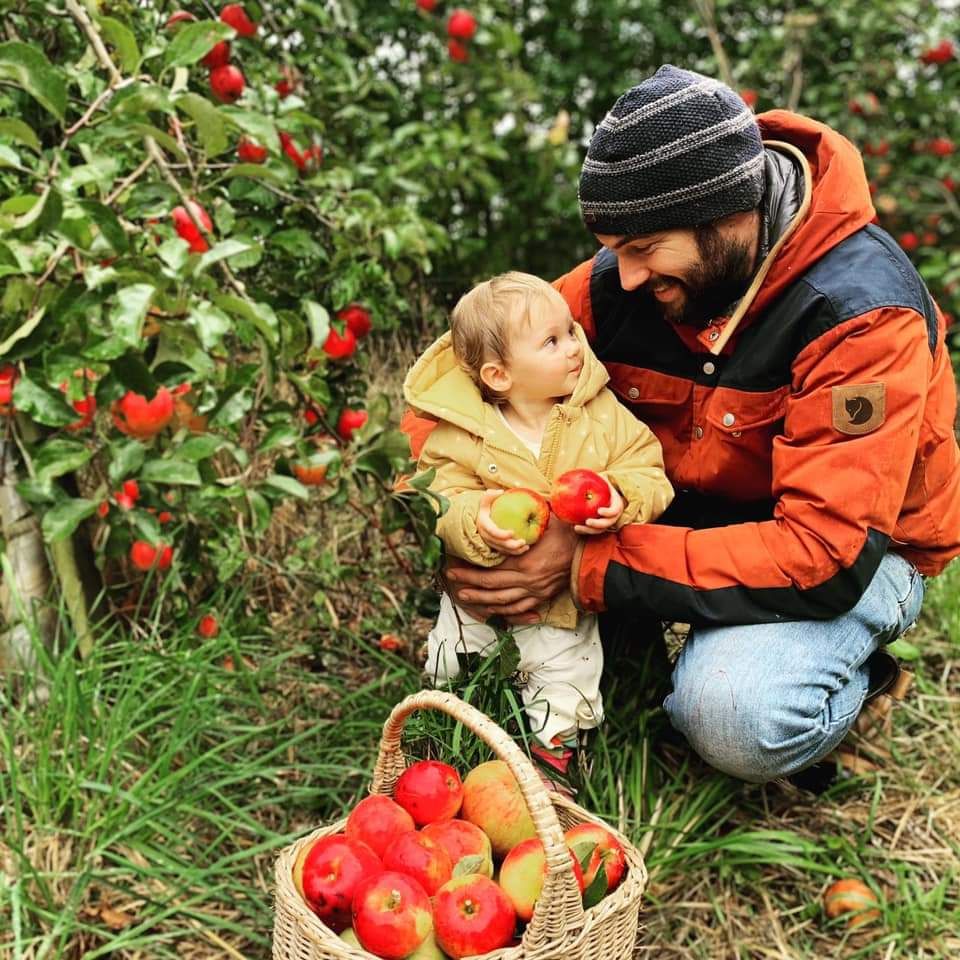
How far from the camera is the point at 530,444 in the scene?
1974 mm

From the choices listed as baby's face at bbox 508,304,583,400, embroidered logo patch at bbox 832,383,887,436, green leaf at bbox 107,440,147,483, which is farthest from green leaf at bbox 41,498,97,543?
embroidered logo patch at bbox 832,383,887,436

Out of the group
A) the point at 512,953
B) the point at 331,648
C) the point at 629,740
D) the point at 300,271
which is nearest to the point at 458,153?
the point at 300,271

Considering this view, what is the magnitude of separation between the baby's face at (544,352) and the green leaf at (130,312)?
0.64 m

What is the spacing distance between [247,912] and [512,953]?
685 millimetres

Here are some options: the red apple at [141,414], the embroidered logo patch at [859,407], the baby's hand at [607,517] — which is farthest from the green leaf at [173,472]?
the embroidered logo patch at [859,407]

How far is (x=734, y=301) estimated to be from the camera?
1886mm

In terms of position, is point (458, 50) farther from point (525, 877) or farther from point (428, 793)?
point (525, 877)

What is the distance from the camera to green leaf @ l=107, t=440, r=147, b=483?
65.4 inches

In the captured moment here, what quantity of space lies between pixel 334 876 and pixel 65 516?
2.34 ft

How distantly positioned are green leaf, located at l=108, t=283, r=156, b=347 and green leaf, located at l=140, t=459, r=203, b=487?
0.24 meters

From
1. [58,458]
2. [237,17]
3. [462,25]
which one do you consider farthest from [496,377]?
[462,25]

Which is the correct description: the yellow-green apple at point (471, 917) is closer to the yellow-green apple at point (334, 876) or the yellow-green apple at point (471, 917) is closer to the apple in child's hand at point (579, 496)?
the yellow-green apple at point (334, 876)

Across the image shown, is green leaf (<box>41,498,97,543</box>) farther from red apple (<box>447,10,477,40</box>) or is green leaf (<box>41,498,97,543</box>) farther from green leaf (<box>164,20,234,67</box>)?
red apple (<box>447,10,477,40</box>)

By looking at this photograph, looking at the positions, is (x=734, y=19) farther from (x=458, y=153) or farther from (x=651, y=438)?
(x=651, y=438)
